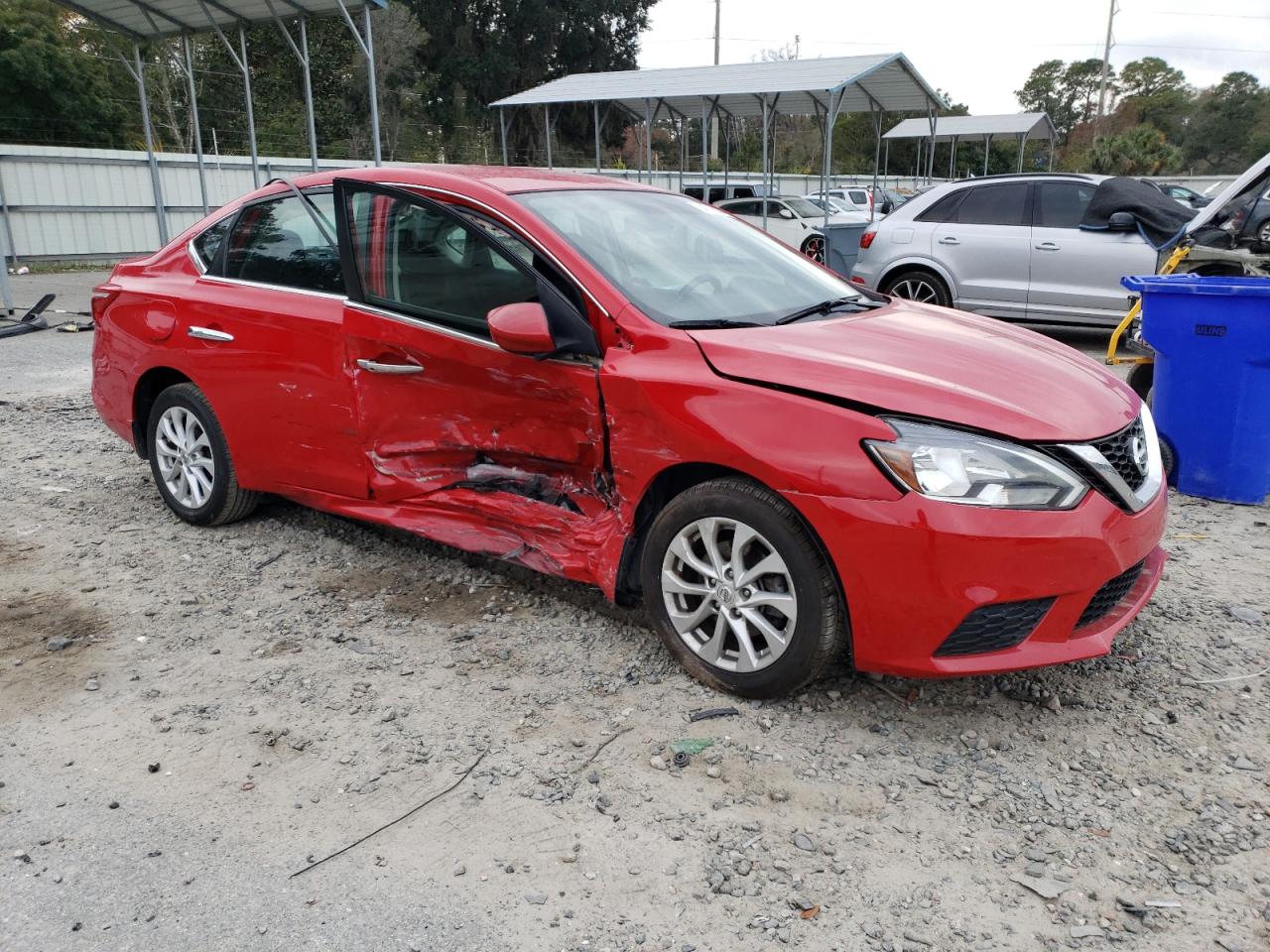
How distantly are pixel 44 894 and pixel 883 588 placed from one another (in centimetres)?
219

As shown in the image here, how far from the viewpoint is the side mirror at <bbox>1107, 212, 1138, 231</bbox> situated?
8.92 meters

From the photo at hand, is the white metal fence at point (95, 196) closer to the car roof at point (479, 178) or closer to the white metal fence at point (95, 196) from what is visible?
the white metal fence at point (95, 196)

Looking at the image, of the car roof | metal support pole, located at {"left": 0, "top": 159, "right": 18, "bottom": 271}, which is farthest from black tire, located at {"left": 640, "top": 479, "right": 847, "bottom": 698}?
metal support pole, located at {"left": 0, "top": 159, "right": 18, "bottom": 271}

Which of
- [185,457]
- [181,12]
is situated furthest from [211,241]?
[181,12]

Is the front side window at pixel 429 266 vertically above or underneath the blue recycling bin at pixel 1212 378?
above

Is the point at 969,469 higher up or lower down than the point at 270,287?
lower down

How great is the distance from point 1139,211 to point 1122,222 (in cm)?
19

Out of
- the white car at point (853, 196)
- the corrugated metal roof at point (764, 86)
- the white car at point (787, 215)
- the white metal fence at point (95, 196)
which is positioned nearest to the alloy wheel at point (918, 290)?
the corrugated metal roof at point (764, 86)

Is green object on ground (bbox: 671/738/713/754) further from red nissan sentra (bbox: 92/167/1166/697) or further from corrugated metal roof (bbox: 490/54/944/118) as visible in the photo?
corrugated metal roof (bbox: 490/54/944/118)

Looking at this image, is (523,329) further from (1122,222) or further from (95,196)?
(95,196)

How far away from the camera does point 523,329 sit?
323 centimetres

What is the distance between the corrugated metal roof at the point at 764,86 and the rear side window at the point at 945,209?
5.16 metres

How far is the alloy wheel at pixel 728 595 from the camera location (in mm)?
2973

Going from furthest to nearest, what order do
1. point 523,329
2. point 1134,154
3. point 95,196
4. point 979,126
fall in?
1. point 1134,154
2. point 979,126
3. point 95,196
4. point 523,329
